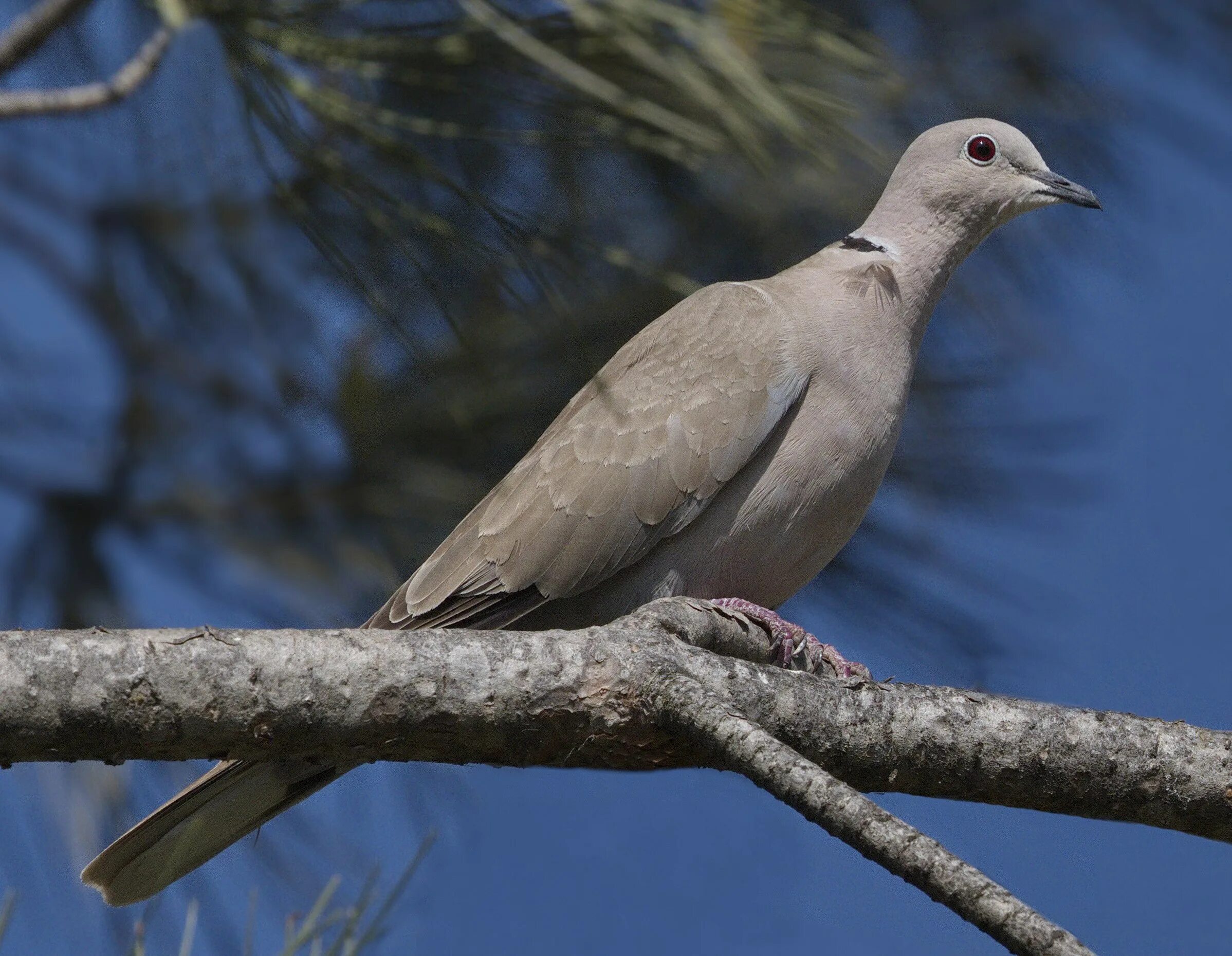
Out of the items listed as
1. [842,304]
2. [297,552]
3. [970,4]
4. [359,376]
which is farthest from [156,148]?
[970,4]

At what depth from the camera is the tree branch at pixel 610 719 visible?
1799 mm

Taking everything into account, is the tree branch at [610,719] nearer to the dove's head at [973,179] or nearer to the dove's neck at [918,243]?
the dove's neck at [918,243]

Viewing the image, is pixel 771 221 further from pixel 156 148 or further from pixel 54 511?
pixel 54 511

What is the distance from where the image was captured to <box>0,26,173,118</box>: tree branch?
238 cm

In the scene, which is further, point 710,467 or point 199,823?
point 710,467

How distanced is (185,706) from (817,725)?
0.86m

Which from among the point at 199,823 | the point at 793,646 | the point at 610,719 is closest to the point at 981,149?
the point at 793,646

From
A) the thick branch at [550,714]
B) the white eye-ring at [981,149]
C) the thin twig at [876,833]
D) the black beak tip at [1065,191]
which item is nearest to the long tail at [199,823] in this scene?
the thick branch at [550,714]

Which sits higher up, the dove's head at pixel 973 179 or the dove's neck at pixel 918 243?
the dove's head at pixel 973 179

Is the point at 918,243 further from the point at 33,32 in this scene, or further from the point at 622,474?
the point at 33,32

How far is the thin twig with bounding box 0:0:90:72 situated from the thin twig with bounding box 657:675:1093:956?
60.1 inches

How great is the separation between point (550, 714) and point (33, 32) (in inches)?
55.3

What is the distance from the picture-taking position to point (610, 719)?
6.43 feet

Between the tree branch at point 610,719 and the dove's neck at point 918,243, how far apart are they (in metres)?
1.02
